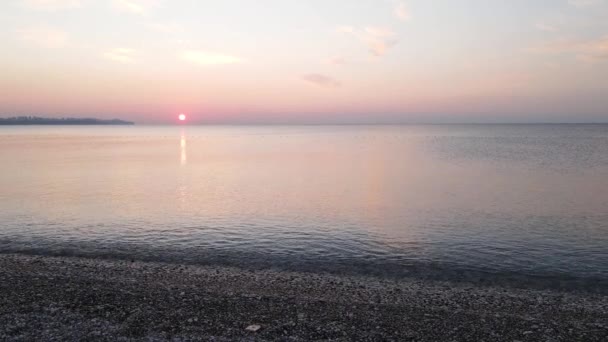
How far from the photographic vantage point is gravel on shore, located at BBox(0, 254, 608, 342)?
14.5 m

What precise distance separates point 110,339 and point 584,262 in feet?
80.1

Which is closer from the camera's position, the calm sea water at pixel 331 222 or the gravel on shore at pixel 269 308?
the gravel on shore at pixel 269 308

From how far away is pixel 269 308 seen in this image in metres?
16.8

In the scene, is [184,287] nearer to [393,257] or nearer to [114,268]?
[114,268]

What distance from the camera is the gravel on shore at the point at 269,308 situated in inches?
571

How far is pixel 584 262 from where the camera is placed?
24.5 metres

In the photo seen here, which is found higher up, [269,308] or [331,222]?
[269,308]

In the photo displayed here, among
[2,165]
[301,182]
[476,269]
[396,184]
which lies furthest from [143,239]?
[2,165]

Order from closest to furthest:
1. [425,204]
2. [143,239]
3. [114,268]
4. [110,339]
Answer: [110,339], [114,268], [143,239], [425,204]

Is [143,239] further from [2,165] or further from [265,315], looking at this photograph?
[2,165]

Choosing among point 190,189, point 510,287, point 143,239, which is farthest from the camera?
point 190,189

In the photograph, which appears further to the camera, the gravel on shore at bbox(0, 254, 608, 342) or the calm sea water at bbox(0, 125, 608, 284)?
the calm sea water at bbox(0, 125, 608, 284)

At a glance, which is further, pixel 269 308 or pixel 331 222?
pixel 331 222

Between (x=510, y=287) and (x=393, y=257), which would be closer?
(x=510, y=287)
